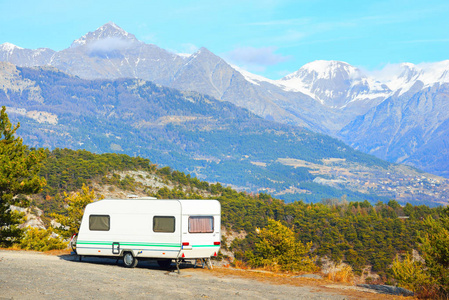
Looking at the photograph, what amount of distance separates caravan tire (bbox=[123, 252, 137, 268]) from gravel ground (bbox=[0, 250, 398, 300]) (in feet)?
2.48

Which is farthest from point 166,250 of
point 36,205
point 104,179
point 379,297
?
point 104,179

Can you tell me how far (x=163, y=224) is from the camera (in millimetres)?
24344

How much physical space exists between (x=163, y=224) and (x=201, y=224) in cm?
199

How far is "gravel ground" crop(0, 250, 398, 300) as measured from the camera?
17.2 metres

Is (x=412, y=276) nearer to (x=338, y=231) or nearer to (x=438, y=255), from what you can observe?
(x=438, y=255)

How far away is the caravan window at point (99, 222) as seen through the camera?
83.5ft

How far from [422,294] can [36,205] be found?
93.6 m

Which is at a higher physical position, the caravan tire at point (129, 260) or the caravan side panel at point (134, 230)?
the caravan side panel at point (134, 230)

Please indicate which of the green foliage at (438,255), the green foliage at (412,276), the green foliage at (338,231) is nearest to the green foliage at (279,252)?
the green foliage at (412,276)

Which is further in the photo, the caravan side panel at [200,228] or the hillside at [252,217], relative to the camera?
the hillside at [252,217]

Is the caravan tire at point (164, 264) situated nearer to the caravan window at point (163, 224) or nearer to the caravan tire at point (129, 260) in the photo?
the caravan tire at point (129, 260)

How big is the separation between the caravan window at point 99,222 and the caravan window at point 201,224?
4608 millimetres

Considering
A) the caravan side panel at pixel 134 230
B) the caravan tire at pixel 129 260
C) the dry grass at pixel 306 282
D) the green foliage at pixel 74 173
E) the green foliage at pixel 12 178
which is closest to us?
the dry grass at pixel 306 282

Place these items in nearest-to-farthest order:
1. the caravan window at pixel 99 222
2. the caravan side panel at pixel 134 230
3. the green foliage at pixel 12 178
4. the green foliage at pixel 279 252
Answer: the caravan side panel at pixel 134 230 < the caravan window at pixel 99 222 < the green foliage at pixel 12 178 < the green foliage at pixel 279 252
